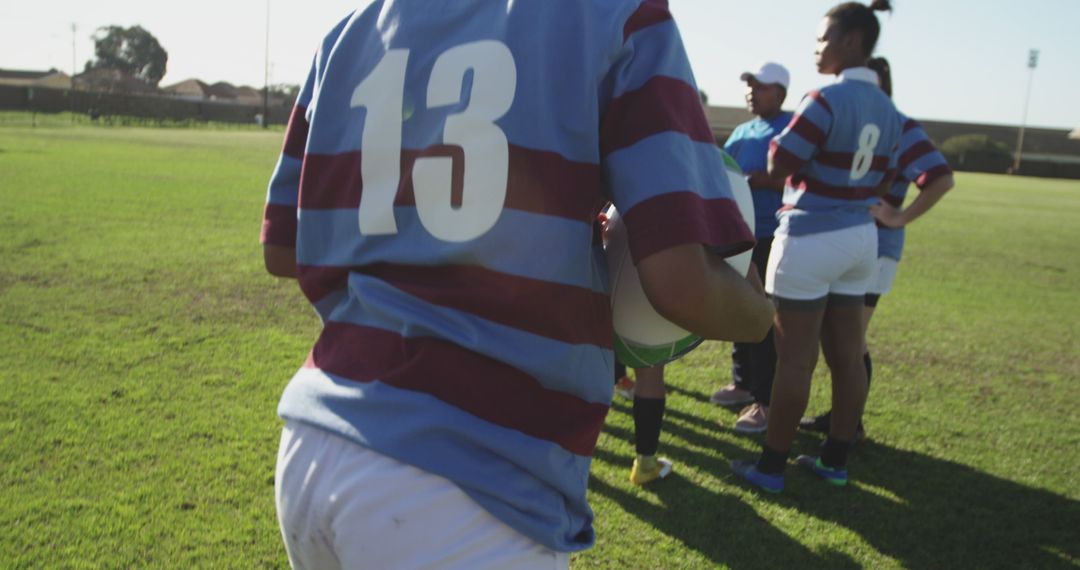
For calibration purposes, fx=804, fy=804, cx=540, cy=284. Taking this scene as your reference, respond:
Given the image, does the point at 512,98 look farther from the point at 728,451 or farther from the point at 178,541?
the point at 728,451

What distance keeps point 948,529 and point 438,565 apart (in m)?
3.40

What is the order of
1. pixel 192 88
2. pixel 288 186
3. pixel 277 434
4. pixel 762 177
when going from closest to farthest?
pixel 288 186
pixel 277 434
pixel 762 177
pixel 192 88

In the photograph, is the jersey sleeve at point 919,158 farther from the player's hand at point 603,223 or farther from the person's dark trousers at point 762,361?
the player's hand at point 603,223

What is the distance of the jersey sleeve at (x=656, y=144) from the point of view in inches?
50.1

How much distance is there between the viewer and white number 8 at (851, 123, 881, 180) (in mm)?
3721

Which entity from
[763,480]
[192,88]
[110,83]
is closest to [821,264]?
[763,480]

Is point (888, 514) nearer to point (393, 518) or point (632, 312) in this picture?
point (632, 312)

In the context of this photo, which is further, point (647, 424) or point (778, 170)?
point (647, 424)

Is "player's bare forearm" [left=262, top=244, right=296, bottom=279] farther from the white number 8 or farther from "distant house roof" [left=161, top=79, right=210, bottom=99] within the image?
"distant house roof" [left=161, top=79, right=210, bottom=99]

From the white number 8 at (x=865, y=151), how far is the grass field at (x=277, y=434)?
5.39 feet

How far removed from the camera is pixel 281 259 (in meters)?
1.72

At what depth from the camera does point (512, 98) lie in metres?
1.28

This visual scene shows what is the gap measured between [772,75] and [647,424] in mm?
2419

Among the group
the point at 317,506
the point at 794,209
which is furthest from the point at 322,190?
the point at 794,209
